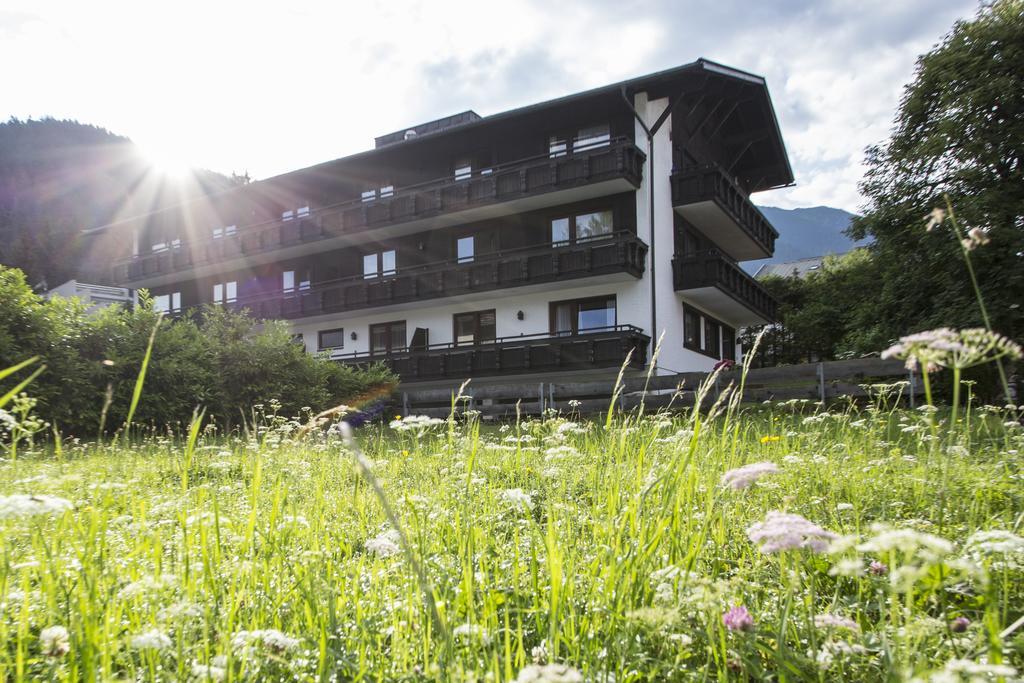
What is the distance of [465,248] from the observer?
941 inches

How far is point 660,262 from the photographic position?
67.9ft

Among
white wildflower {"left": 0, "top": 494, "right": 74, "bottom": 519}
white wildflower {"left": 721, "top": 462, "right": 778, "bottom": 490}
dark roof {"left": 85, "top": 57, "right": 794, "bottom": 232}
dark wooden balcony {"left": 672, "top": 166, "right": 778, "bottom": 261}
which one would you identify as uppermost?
dark roof {"left": 85, "top": 57, "right": 794, "bottom": 232}

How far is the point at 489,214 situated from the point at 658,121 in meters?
6.20

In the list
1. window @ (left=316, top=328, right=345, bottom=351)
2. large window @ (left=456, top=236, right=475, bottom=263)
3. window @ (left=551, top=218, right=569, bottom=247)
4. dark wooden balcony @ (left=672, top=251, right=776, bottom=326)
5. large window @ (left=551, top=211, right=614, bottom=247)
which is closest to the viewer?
dark wooden balcony @ (left=672, top=251, right=776, bottom=326)

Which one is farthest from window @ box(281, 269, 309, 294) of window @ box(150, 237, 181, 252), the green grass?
the green grass

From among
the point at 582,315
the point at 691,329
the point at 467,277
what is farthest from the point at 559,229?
the point at 691,329

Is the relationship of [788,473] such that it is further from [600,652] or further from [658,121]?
[658,121]

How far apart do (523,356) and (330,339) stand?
9669 mm

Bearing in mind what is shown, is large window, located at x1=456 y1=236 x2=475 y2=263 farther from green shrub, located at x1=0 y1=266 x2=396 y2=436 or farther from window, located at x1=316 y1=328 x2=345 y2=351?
green shrub, located at x1=0 y1=266 x2=396 y2=436

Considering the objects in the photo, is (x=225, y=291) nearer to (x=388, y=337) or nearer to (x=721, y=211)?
(x=388, y=337)

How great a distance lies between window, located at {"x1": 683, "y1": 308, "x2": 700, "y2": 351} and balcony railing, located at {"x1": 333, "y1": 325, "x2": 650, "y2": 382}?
2.96 m

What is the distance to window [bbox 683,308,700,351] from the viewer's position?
22.3 m

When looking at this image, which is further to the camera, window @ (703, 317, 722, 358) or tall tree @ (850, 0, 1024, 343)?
window @ (703, 317, 722, 358)

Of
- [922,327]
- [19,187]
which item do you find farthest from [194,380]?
[19,187]
